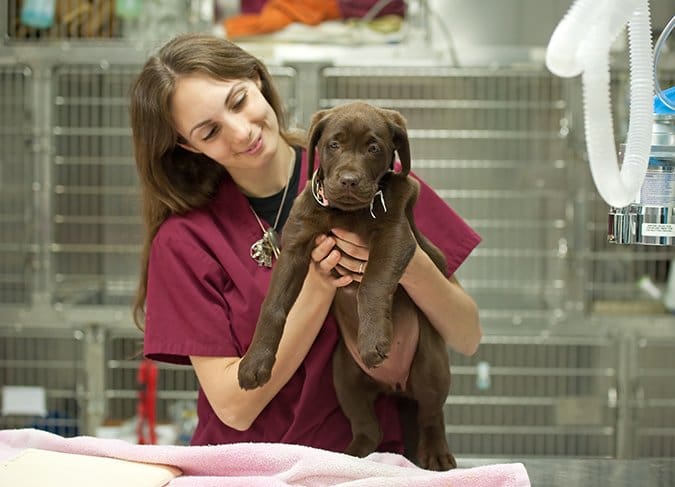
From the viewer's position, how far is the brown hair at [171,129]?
1.50 meters

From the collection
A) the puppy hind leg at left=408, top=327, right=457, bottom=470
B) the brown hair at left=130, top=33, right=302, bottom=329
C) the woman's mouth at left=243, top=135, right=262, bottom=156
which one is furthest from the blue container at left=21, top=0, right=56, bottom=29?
the puppy hind leg at left=408, top=327, right=457, bottom=470

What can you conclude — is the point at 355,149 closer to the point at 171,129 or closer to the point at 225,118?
the point at 225,118

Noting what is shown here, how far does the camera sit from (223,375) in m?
1.48

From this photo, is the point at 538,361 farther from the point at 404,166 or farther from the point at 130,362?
the point at 404,166

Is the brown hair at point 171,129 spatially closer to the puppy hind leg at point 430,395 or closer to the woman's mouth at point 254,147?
the woman's mouth at point 254,147

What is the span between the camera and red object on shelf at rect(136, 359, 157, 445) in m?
2.80

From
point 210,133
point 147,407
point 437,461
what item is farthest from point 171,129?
point 147,407

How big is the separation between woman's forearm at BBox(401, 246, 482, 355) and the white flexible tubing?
0.39 m

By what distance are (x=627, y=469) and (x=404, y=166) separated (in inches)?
21.5

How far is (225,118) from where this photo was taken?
146cm

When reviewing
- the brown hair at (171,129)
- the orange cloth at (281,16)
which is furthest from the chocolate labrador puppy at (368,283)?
the orange cloth at (281,16)

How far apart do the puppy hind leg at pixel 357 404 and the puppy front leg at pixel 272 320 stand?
0.67 ft

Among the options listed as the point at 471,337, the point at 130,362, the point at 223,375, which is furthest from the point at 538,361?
the point at 223,375

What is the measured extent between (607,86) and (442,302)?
21.2 inches
